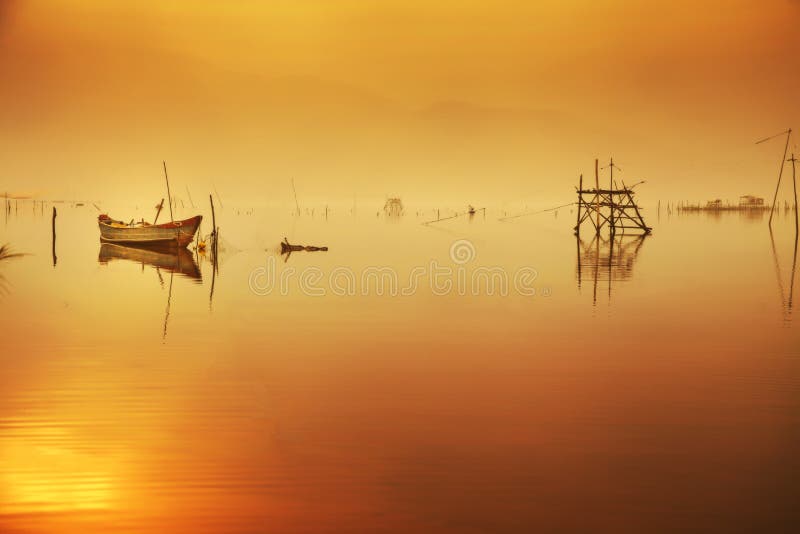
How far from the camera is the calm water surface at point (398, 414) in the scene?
7.08 meters

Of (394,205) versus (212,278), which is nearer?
(212,278)

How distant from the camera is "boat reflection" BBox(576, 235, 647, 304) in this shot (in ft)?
89.0

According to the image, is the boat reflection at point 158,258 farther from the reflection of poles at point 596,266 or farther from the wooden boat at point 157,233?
the reflection of poles at point 596,266

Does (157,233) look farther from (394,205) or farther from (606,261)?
(394,205)

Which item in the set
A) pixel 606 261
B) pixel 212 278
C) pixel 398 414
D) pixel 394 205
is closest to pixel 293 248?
pixel 212 278

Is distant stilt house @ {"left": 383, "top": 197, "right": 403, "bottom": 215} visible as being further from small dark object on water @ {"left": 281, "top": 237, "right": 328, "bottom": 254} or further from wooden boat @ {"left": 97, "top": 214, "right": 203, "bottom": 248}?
small dark object on water @ {"left": 281, "top": 237, "right": 328, "bottom": 254}

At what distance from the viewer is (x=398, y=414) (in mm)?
9953

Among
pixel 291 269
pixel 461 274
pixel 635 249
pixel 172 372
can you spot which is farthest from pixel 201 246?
pixel 172 372

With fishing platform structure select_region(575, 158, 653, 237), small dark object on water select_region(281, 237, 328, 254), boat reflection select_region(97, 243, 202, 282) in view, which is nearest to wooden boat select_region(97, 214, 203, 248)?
boat reflection select_region(97, 243, 202, 282)

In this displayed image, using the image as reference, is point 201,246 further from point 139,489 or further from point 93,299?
point 139,489

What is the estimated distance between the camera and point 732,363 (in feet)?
43.1

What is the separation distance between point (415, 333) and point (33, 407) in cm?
786

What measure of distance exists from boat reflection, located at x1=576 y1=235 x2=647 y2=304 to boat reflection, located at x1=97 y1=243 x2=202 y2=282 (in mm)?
13465

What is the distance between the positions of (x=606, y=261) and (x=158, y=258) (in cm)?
2082
